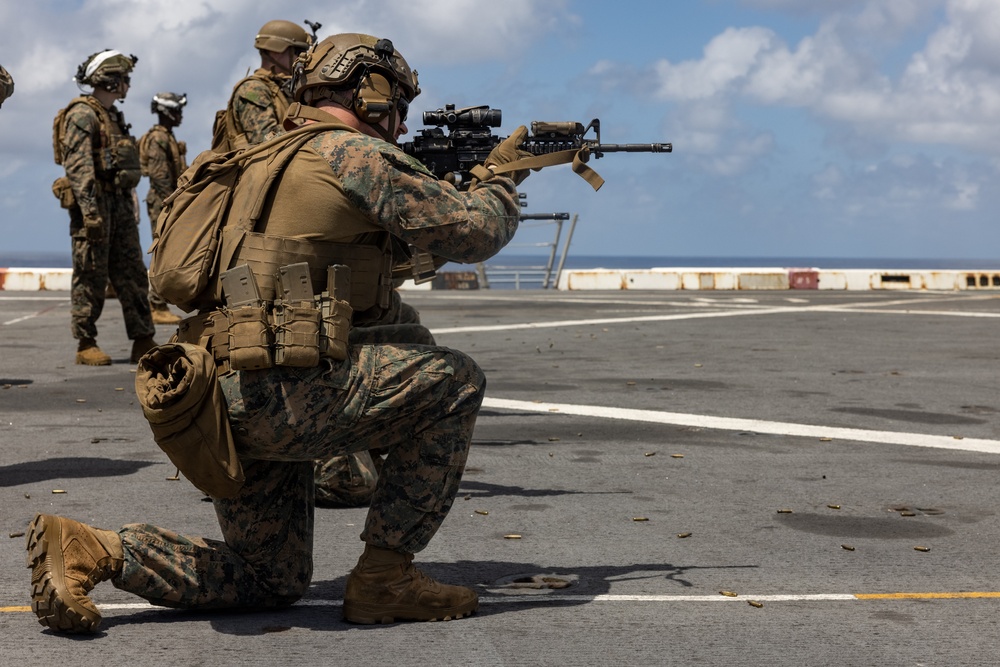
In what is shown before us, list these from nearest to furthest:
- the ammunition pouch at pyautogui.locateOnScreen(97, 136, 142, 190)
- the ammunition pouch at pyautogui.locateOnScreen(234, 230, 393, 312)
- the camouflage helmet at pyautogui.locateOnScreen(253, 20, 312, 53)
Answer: the ammunition pouch at pyautogui.locateOnScreen(234, 230, 393, 312) → the camouflage helmet at pyautogui.locateOnScreen(253, 20, 312, 53) → the ammunition pouch at pyautogui.locateOnScreen(97, 136, 142, 190)

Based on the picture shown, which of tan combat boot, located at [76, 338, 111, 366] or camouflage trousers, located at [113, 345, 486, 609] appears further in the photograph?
tan combat boot, located at [76, 338, 111, 366]

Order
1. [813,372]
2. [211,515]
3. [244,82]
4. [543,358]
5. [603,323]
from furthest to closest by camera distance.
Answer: [603,323], [543,358], [813,372], [244,82], [211,515]

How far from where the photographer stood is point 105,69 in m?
10.8

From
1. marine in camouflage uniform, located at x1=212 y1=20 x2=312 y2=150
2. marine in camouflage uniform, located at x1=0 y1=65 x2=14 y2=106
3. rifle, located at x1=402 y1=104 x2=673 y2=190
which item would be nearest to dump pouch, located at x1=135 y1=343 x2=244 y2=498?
rifle, located at x1=402 y1=104 x2=673 y2=190

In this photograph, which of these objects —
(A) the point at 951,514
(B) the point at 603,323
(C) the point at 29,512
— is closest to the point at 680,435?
(A) the point at 951,514

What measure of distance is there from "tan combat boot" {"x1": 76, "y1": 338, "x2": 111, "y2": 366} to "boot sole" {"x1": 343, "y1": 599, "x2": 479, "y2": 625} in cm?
801

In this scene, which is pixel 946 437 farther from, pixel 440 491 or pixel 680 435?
pixel 440 491

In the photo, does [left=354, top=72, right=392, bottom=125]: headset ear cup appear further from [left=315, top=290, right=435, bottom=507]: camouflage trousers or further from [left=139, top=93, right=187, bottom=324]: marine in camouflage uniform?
[left=139, top=93, right=187, bottom=324]: marine in camouflage uniform

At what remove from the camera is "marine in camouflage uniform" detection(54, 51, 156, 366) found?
10758 millimetres

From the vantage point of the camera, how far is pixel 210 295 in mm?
4070

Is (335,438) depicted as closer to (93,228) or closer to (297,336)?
(297,336)

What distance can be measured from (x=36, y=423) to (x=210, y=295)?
182 inches

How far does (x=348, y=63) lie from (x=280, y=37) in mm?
3755

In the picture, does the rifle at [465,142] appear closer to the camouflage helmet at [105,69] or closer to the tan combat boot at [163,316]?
the camouflage helmet at [105,69]
